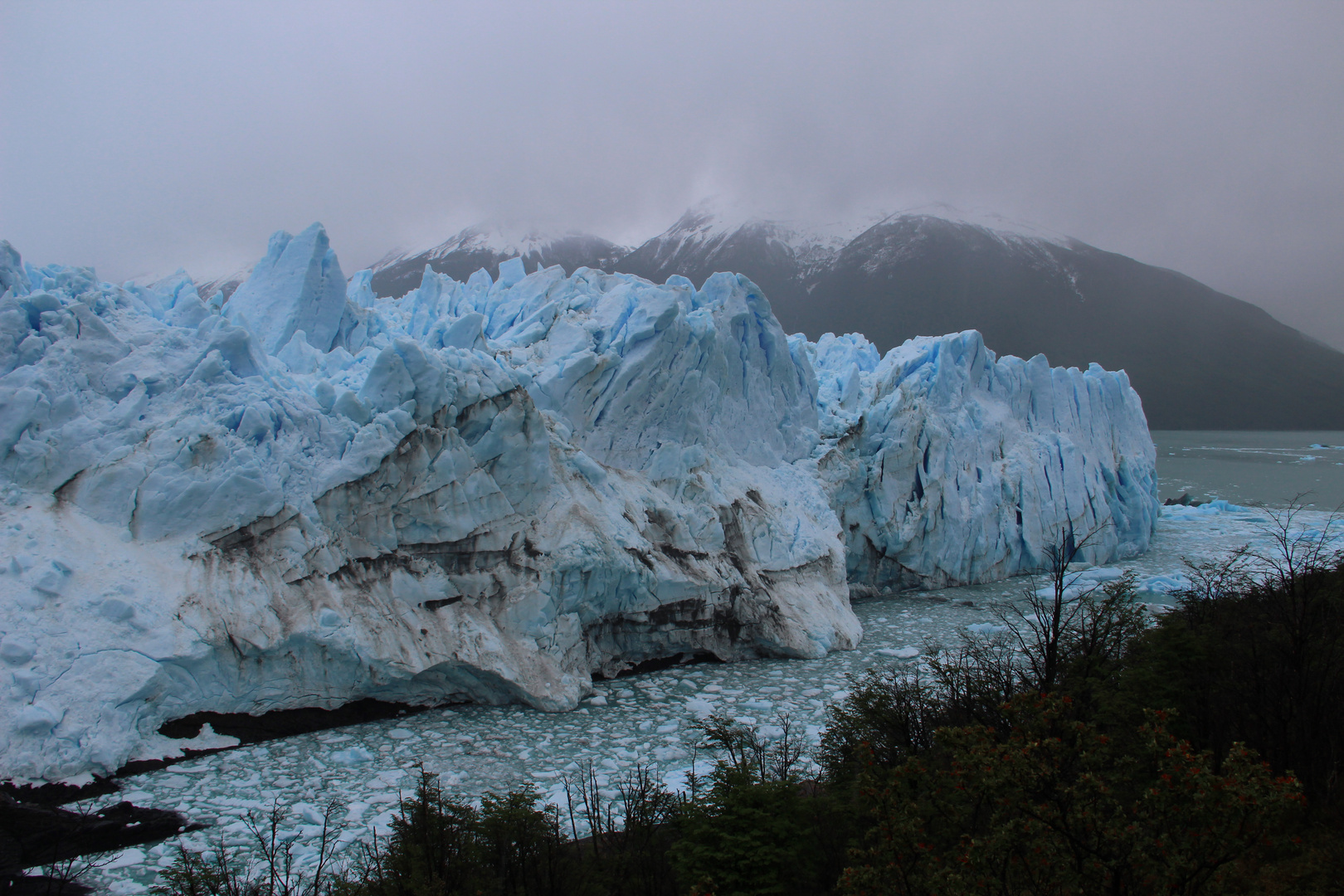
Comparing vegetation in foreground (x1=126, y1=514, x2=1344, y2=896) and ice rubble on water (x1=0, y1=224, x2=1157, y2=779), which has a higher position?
ice rubble on water (x1=0, y1=224, x2=1157, y2=779)

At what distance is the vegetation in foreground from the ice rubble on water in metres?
2.79

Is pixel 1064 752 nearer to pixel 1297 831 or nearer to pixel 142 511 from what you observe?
pixel 1297 831

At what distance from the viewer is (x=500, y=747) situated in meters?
9.72

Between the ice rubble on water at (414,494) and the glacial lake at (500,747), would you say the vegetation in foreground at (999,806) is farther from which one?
the ice rubble on water at (414,494)

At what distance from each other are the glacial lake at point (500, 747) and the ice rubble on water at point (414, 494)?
551 mm

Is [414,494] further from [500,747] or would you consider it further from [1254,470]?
[1254,470]

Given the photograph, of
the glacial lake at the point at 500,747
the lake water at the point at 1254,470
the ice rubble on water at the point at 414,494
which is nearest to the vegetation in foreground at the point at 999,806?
the glacial lake at the point at 500,747

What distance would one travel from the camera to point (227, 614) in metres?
Answer: 9.48

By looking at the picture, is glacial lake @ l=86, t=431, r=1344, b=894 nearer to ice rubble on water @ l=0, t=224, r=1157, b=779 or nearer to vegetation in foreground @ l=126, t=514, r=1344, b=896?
vegetation in foreground @ l=126, t=514, r=1344, b=896

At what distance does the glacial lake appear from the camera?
780 cm

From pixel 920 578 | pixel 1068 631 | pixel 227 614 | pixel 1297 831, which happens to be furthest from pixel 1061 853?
pixel 920 578

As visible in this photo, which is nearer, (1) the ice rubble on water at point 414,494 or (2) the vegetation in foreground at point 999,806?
(2) the vegetation in foreground at point 999,806

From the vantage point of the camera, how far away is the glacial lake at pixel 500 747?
25.6ft

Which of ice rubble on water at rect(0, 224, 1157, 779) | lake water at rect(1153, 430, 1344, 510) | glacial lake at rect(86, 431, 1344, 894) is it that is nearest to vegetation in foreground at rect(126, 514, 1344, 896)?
glacial lake at rect(86, 431, 1344, 894)
